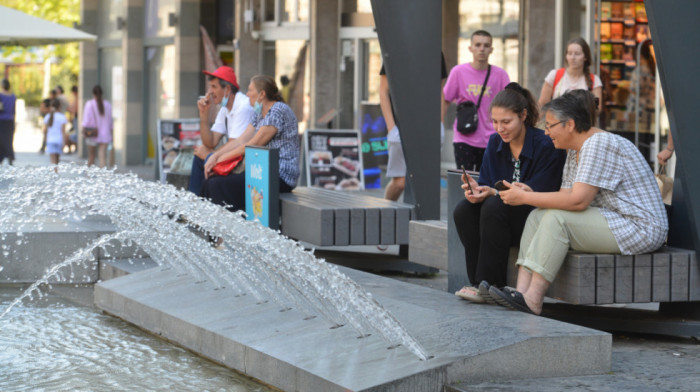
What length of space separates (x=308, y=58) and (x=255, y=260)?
14168 mm

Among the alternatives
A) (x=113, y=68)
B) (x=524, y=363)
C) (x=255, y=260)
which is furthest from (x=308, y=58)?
(x=524, y=363)

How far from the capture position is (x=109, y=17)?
28.9 meters

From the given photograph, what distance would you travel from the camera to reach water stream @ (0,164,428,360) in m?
5.56

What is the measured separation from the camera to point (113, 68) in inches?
1128

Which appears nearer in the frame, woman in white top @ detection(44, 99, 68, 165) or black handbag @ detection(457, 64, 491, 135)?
black handbag @ detection(457, 64, 491, 135)

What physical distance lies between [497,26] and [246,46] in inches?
262

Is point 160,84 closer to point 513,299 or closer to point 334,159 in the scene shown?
point 334,159

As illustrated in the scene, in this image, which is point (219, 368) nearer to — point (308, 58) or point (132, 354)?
point (132, 354)

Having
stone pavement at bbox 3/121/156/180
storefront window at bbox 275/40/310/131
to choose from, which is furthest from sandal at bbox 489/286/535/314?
storefront window at bbox 275/40/310/131

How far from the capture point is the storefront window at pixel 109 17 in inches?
1103

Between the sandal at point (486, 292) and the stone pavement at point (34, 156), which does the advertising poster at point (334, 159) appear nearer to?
the stone pavement at point (34, 156)

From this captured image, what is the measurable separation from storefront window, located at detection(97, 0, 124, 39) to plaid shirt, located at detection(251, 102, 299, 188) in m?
19.2

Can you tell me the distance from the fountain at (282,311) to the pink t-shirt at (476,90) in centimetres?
189

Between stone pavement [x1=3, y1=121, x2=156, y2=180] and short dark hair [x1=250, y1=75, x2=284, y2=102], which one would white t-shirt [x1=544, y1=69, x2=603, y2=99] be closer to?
short dark hair [x1=250, y1=75, x2=284, y2=102]
